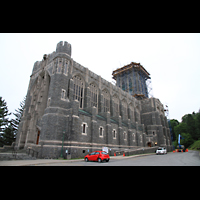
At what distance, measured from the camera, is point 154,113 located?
165 ft

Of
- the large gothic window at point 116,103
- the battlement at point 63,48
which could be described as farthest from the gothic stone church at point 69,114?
the large gothic window at point 116,103

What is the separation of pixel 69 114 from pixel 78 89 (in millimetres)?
8623

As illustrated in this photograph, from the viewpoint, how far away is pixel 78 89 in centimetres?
3039

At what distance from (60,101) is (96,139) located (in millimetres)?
9714

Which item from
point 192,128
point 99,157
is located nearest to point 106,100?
point 99,157

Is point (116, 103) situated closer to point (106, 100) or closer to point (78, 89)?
point (106, 100)

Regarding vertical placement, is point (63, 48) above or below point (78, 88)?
above

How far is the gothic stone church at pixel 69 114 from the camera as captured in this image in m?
21.8

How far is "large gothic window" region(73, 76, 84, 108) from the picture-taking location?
29781mm

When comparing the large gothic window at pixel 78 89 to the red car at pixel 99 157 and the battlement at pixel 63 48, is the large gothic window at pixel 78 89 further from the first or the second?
the red car at pixel 99 157
